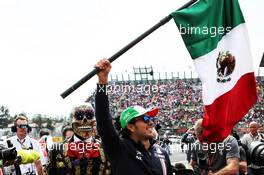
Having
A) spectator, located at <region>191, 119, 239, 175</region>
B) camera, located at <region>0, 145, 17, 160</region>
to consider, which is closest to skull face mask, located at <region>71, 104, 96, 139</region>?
camera, located at <region>0, 145, 17, 160</region>

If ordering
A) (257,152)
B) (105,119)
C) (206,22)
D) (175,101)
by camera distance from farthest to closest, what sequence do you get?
(175,101), (257,152), (206,22), (105,119)

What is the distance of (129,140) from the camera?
381cm

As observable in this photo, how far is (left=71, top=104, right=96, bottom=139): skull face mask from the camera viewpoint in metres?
4.68

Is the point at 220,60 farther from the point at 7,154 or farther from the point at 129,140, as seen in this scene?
the point at 7,154

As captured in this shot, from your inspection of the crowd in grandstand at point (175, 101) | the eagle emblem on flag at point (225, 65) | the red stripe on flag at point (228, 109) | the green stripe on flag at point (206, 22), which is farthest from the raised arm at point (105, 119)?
the crowd in grandstand at point (175, 101)

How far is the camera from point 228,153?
543 centimetres

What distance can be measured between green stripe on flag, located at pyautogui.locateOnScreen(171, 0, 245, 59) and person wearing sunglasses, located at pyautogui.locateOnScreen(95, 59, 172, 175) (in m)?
1.05

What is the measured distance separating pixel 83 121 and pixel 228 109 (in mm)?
1430

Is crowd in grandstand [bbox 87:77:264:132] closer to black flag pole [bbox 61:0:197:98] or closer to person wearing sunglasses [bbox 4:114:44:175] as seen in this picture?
person wearing sunglasses [bbox 4:114:44:175]

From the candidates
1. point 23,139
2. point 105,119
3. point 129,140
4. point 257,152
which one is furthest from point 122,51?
point 23,139

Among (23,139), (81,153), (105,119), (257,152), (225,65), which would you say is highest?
(225,65)

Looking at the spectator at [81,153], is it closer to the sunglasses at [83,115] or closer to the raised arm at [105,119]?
the sunglasses at [83,115]

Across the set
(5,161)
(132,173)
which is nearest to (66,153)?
(5,161)

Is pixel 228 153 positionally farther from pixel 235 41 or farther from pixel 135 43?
pixel 135 43
